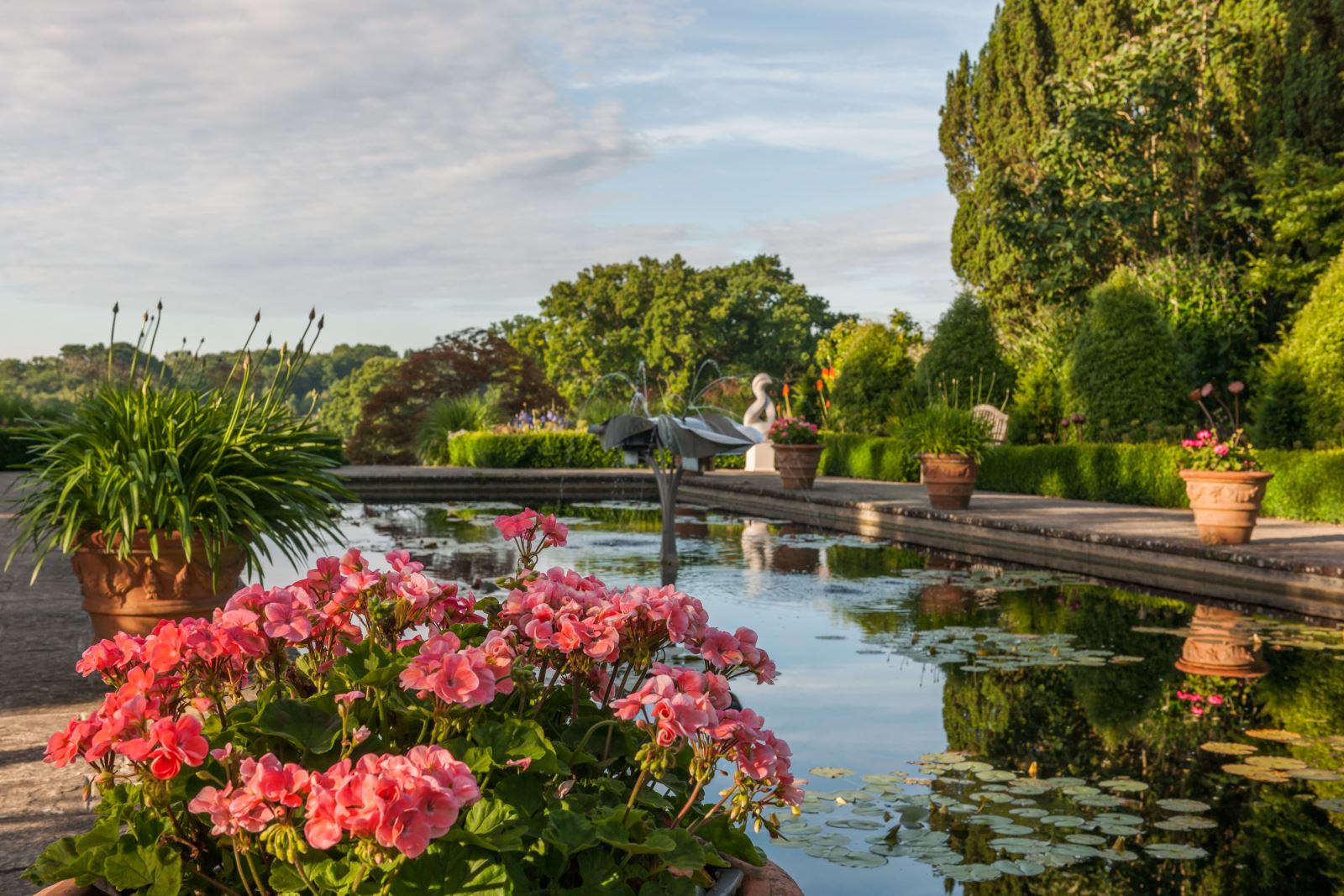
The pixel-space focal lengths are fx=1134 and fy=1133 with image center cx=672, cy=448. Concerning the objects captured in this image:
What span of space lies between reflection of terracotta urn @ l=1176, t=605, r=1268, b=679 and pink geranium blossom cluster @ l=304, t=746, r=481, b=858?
4.97m

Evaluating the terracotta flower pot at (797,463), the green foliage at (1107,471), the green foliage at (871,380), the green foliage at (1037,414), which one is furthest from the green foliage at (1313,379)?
the green foliage at (871,380)

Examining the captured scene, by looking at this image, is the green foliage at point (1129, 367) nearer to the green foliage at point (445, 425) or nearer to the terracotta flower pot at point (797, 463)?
the terracotta flower pot at point (797, 463)

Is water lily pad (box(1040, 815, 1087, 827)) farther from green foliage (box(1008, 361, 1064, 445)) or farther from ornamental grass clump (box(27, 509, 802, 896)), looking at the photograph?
green foliage (box(1008, 361, 1064, 445))

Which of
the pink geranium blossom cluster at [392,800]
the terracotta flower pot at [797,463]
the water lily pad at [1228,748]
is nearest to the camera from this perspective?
the pink geranium blossom cluster at [392,800]

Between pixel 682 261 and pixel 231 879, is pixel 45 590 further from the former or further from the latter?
pixel 682 261

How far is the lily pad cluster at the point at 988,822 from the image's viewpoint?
3088 millimetres

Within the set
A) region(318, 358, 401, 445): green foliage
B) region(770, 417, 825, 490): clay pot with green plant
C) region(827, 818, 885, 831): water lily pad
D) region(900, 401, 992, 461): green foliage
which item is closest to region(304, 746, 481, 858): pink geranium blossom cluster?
region(827, 818, 885, 831): water lily pad

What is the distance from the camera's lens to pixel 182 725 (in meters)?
1.44

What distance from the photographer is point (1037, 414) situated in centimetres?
1706

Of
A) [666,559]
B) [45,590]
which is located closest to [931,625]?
[666,559]

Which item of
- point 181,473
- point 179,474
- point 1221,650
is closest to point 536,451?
point 1221,650

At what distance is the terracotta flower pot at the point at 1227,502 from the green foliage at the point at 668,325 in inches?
1150

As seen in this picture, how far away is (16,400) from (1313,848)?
83.3 feet

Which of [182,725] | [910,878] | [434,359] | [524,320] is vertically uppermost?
[524,320]
